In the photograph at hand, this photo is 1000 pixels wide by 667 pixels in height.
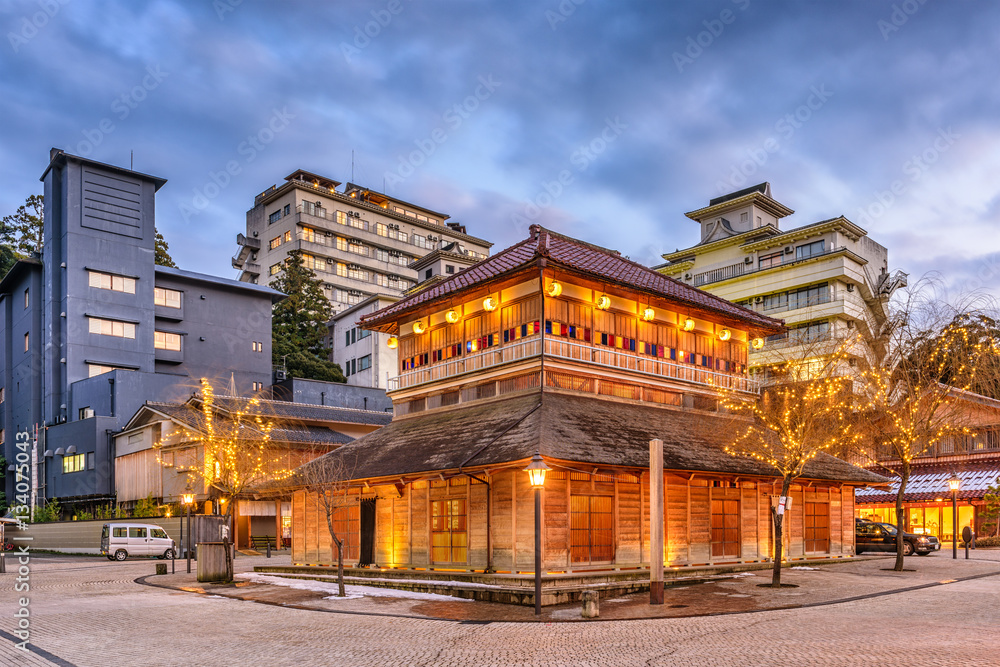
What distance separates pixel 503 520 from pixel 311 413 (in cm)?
2600

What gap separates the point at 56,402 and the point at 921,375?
51.7 metres

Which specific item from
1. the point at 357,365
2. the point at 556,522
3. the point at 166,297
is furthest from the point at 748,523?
the point at 357,365

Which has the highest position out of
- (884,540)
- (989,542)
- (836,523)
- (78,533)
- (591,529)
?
(591,529)

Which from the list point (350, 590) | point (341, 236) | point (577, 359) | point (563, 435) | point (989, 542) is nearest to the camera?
point (563, 435)

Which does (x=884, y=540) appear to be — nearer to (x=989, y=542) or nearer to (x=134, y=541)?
(x=989, y=542)

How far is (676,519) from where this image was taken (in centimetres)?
2469

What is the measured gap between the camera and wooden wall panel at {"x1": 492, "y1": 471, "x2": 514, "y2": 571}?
22.0 meters

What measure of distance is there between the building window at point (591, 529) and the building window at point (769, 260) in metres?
41.6

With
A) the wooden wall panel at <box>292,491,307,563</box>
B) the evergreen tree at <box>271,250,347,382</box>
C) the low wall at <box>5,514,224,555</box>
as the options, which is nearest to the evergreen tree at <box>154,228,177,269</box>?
the evergreen tree at <box>271,250,347,382</box>

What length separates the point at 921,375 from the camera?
2672 centimetres

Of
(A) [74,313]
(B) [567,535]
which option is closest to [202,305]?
(A) [74,313]

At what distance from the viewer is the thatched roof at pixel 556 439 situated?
2141 centimetres

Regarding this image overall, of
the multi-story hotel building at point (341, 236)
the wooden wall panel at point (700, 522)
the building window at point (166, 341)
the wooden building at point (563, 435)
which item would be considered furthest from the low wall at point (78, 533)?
the multi-story hotel building at point (341, 236)

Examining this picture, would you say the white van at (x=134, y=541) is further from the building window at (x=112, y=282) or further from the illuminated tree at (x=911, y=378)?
the illuminated tree at (x=911, y=378)
